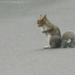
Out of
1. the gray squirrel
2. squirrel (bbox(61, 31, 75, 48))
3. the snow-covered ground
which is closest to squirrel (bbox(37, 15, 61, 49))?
the gray squirrel

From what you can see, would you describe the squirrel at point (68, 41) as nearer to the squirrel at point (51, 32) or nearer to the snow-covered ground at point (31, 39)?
the squirrel at point (51, 32)

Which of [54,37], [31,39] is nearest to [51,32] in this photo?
[54,37]

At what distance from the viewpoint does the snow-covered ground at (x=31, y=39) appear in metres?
9.02

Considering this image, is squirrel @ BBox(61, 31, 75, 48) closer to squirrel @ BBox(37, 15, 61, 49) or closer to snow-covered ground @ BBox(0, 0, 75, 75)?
Answer: squirrel @ BBox(37, 15, 61, 49)

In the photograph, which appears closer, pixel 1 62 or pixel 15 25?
pixel 1 62

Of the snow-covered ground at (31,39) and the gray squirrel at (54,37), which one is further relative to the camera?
the gray squirrel at (54,37)

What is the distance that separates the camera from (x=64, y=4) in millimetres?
21938

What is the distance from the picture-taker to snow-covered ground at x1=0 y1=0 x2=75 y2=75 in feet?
29.6

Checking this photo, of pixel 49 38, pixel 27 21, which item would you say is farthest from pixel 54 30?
pixel 27 21

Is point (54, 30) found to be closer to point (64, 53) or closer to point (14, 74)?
point (64, 53)

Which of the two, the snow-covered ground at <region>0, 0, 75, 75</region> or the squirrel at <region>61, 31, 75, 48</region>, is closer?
the snow-covered ground at <region>0, 0, 75, 75</region>

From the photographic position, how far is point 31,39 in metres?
13.0

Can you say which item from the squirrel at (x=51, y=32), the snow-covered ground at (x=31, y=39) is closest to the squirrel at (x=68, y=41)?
the squirrel at (x=51, y=32)

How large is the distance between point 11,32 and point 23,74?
20.0 ft
